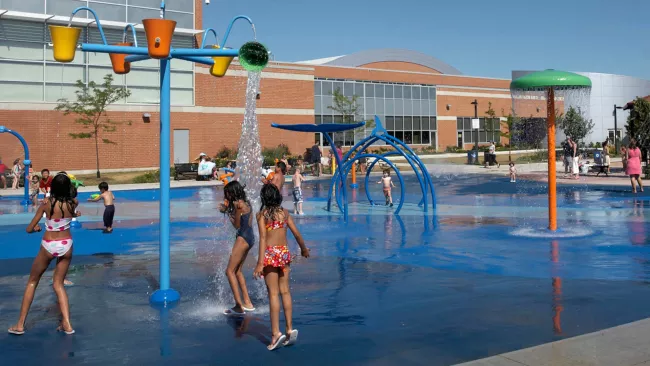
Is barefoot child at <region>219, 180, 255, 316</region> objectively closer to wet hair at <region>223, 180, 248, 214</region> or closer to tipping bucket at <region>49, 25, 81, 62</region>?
wet hair at <region>223, 180, 248, 214</region>

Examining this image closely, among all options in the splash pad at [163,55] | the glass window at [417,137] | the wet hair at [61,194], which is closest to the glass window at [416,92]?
the glass window at [417,137]

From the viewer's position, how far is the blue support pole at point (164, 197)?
27.3ft

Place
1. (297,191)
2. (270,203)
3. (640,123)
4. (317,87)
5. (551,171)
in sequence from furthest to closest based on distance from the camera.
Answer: (317,87) < (640,123) < (297,191) < (551,171) < (270,203)

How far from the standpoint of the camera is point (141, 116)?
39.5 metres

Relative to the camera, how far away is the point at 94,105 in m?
34.3

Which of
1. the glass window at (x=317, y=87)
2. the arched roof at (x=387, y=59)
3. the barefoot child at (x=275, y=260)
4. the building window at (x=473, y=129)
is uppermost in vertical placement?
the arched roof at (x=387, y=59)

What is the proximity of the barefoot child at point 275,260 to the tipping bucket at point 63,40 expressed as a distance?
3.50 m

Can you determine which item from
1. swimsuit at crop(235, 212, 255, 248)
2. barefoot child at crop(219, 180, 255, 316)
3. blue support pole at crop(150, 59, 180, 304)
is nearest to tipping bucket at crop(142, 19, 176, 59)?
blue support pole at crop(150, 59, 180, 304)

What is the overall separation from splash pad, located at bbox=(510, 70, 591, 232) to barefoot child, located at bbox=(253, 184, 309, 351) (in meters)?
8.99

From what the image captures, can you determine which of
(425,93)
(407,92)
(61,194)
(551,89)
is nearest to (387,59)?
(425,93)

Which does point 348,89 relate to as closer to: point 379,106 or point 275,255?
point 379,106

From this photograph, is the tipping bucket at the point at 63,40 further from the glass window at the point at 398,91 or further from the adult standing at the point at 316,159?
the glass window at the point at 398,91

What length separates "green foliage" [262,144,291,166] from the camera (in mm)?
40406

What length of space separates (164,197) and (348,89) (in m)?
47.6
